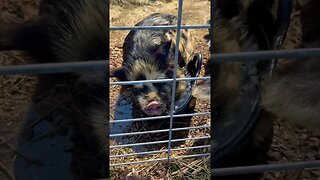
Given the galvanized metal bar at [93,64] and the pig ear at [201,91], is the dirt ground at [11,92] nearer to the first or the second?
the galvanized metal bar at [93,64]

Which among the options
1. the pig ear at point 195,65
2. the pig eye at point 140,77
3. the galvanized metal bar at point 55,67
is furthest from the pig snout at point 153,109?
the galvanized metal bar at point 55,67

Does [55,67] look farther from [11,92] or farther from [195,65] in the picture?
[195,65]

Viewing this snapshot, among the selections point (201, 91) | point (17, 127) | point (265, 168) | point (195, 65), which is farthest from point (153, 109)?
point (17, 127)

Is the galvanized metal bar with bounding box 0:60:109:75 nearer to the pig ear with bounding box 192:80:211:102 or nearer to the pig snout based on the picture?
the pig snout

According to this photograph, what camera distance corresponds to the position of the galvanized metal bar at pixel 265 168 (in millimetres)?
1049

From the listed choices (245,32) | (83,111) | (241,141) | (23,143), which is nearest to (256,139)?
(241,141)

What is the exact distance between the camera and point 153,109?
275 centimetres

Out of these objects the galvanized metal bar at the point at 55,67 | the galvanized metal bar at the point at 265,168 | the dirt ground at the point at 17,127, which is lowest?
the galvanized metal bar at the point at 265,168

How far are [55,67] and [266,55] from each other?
1.26 feet

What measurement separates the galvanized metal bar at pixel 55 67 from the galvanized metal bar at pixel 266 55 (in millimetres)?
212

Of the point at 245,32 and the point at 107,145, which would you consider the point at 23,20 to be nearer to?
the point at 107,145

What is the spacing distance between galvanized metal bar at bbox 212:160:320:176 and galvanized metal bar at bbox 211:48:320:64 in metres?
0.22

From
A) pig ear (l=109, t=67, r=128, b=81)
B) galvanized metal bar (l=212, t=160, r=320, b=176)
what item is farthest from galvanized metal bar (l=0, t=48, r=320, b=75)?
pig ear (l=109, t=67, r=128, b=81)

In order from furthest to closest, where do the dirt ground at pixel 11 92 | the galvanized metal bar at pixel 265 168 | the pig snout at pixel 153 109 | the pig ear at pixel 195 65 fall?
the pig ear at pixel 195 65
the pig snout at pixel 153 109
the galvanized metal bar at pixel 265 168
the dirt ground at pixel 11 92
